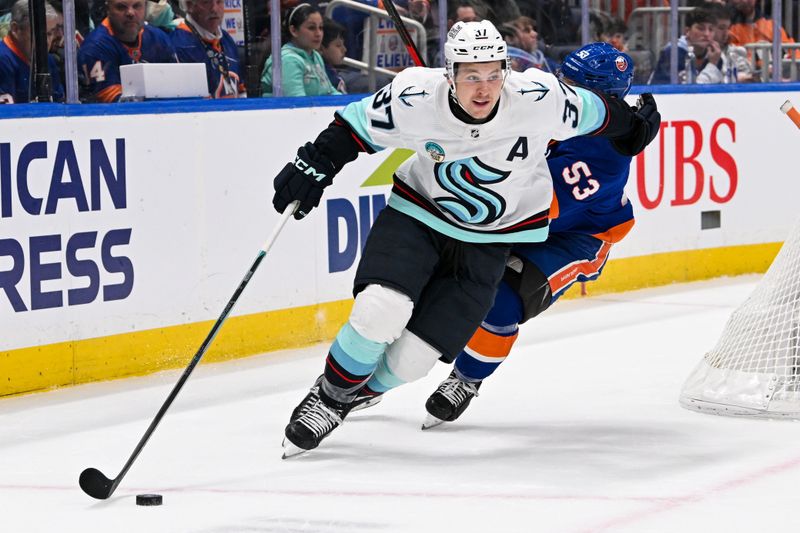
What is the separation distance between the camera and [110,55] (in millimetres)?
4727

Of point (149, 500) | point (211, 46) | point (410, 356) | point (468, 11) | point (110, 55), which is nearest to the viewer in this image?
point (149, 500)

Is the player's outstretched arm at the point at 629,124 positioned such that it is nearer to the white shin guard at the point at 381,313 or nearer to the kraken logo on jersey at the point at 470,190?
the kraken logo on jersey at the point at 470,190

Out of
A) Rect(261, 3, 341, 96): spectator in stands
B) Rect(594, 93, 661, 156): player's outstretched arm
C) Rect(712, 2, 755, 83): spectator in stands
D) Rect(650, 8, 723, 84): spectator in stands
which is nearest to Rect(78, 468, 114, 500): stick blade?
Rect(594, 93, 661, 156): player's outstretched arm

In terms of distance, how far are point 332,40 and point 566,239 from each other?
1.83 m

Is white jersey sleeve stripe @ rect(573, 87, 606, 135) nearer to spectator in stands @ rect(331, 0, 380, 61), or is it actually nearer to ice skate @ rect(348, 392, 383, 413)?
ice skate @ rect(348, 392, 383, 413)

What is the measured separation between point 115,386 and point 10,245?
60cm

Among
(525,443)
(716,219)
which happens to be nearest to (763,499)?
(525,443)

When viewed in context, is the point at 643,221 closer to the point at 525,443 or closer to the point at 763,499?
the point at 525,443

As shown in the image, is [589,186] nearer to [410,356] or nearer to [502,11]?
[410,356]

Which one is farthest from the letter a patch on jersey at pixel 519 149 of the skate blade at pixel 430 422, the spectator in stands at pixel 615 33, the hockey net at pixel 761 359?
the spectator in stands at pixel 615 33

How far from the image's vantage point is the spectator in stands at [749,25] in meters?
7.29

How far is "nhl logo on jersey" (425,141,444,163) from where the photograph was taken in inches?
135

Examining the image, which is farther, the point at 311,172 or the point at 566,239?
the point at 566,239

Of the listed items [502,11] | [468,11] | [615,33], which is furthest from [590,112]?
[615,33]
